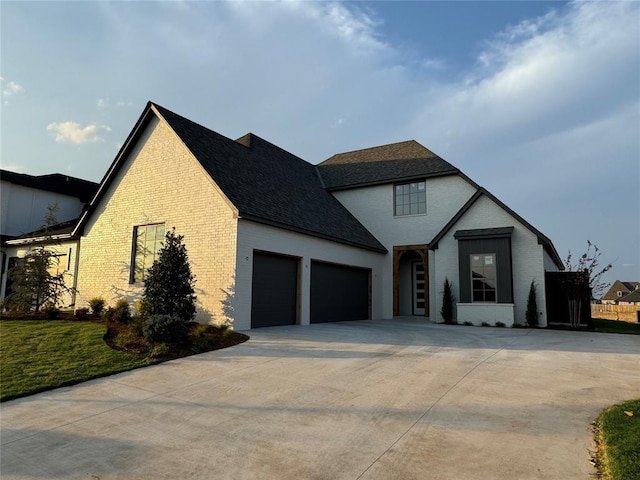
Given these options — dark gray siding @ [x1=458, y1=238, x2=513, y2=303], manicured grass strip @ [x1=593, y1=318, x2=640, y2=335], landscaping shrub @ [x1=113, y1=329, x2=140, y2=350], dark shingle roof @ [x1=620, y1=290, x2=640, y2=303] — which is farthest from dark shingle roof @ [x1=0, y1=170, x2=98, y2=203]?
dark shingle roof @ [x1=620, y1=290, x2=640, y2=303]

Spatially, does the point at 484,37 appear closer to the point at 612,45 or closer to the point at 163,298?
the point at 612,45

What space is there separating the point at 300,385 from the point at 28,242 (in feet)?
57.5

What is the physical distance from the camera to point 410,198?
20516 mm

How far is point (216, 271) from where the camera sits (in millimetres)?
12305

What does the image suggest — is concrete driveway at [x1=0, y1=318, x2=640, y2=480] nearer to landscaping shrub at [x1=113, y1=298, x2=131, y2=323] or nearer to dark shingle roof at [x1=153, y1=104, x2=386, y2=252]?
landscaping shrub at [x1=113, y1=298, x2=131, y2=323]

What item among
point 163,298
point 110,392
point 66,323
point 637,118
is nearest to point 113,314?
point 66,323

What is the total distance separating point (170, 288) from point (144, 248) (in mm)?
4503

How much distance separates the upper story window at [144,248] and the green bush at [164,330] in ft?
18.8

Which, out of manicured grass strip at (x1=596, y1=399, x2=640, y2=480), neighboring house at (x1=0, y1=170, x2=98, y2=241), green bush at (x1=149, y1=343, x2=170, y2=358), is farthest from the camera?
neighboring house at (x1=0, y1=170, x2=98, y2=241)

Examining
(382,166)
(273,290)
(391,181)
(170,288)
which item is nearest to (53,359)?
(170,288)

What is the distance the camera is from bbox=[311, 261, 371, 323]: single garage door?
51.0 feet

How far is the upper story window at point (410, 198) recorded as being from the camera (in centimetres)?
2019

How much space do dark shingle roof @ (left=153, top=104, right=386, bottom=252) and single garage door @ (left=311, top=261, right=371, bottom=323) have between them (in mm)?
1308

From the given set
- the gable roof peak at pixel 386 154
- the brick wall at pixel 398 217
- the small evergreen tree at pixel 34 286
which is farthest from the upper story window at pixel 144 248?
the gable roof peak at pixel 386 154
